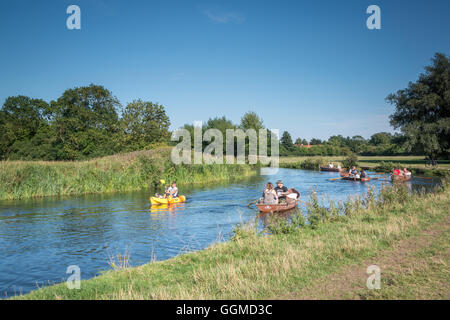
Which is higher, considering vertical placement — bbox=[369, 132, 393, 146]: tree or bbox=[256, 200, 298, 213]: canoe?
bbox=[369, 132, 393, 146]: tree

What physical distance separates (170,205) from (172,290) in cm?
1468

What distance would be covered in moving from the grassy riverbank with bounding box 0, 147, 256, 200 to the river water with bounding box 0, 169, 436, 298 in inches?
77.4

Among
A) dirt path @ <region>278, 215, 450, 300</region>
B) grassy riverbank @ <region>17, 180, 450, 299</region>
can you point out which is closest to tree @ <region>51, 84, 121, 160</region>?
grassy riverbank @ <region>17, 180, 450, 299</region>

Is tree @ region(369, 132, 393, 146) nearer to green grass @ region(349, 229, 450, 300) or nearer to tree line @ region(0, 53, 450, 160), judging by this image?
tree line @ region(0, 53, 450, 160)

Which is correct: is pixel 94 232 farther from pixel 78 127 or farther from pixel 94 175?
pixel 78 127

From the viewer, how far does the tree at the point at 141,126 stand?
154 ft

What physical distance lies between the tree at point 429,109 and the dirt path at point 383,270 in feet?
101

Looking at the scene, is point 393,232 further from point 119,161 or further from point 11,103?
point 11,103

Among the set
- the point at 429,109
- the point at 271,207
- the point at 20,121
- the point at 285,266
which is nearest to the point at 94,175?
the point at 271,207

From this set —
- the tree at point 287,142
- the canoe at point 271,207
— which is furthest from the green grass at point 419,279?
the tree at point 287,142

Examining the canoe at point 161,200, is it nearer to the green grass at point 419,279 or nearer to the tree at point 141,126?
the green grass at point 419,279

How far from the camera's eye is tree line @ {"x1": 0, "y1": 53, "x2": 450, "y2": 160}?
36.0 meters

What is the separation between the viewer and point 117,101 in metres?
63.2
